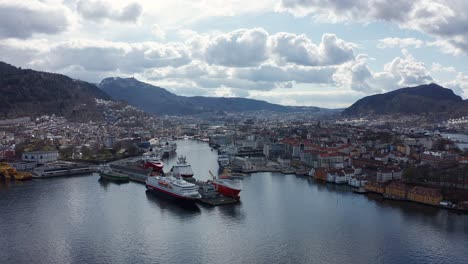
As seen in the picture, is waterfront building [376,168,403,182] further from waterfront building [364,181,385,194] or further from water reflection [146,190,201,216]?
water reflection [146,190,201,216]

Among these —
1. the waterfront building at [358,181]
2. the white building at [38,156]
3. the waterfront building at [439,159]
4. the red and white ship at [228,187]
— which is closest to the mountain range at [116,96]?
the white building at [38,156]

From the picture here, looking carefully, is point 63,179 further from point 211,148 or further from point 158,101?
point 158,101

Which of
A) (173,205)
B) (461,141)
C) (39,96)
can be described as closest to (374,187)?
(173,205)

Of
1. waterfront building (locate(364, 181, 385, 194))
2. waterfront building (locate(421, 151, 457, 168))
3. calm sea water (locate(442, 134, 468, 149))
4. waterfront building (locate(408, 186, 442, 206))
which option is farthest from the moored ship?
calm sea water (locate(442, 134, 468, 149))

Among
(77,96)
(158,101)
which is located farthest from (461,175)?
(158,101)

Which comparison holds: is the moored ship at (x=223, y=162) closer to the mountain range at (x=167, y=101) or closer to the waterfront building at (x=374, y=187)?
the waterfront building at (x=374, y=187)
